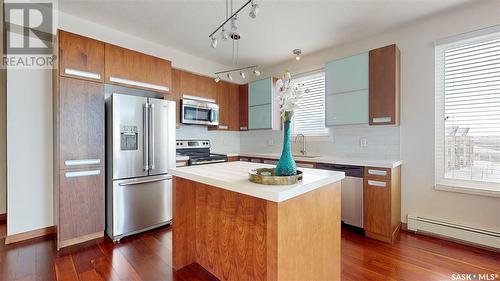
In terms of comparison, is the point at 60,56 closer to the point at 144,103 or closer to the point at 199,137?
the point at 144,103

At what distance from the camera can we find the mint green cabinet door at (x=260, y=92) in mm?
3968

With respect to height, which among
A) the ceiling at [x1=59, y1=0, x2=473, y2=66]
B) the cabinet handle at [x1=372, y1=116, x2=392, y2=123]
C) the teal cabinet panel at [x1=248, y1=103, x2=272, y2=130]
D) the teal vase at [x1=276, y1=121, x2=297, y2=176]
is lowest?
the teal vase at [x1=276, y1=121, x2=297, y2=176]

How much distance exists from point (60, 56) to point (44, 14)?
88cm

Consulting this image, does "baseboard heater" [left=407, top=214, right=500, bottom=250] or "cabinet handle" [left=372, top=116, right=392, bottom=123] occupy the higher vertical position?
"cabinet handle" [left=372, top=116, right=392, bottom=123]

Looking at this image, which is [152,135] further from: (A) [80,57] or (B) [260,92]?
(B) [260,92]

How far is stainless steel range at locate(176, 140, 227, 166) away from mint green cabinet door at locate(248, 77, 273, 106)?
3.86ft

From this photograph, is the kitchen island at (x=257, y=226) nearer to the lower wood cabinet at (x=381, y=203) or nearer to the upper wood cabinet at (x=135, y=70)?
the lower wood cabinet at (x=381, y=203)

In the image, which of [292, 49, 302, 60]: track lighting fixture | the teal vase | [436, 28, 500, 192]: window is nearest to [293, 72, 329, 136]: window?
[292, 49, 302, 60]: track lighting fixture

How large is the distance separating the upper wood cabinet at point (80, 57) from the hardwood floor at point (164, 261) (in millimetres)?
1829

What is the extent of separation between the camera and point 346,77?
302 cm

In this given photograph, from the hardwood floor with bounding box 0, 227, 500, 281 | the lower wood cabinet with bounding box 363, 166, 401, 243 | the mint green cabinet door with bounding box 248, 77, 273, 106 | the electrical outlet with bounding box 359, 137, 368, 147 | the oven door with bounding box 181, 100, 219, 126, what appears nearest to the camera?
the hardwood floor with bounding box 0, 227, 500, 281

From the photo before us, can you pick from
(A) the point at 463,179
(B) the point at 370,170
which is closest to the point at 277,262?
(B) the point at 370,170

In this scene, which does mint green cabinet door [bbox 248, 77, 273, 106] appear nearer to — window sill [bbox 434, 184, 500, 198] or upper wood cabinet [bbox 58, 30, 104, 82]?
upper wood cabinet [bbox 58, 30, 104, 82]

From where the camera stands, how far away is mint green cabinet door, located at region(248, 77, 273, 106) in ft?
13.0
